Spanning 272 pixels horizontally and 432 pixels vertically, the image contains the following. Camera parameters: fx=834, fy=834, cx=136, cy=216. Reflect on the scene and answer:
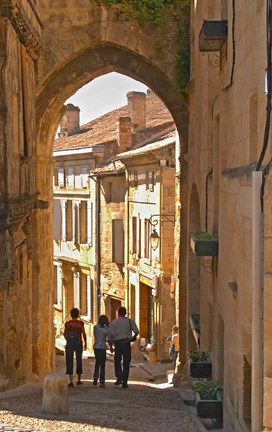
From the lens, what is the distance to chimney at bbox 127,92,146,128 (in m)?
31.0

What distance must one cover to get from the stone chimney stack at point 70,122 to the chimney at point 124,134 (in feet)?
24.8

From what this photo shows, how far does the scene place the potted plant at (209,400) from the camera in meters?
8.88

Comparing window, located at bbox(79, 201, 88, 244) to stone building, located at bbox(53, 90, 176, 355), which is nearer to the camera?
stone building, located at bbox(53, 90, 176, 355)

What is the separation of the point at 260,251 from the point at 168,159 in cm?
1745

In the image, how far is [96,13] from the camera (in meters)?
15.5

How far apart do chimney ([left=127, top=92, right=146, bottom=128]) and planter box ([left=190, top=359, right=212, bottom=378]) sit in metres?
20.9

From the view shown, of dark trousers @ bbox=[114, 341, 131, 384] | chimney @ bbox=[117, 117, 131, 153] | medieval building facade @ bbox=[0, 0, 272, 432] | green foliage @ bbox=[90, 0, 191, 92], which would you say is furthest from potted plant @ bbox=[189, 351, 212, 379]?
chimney @ bbox=[117, 117, 131, 153]

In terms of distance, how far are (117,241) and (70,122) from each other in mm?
10124

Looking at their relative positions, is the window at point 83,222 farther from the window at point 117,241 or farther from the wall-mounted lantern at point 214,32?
the wall-mounted lantern at point 214,32

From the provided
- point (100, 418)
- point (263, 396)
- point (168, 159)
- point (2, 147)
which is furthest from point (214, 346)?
point (168, 159)

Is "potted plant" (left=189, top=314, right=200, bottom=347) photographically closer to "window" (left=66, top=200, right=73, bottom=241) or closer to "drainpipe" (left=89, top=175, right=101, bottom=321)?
"drainpipe" (left=89, top=175, right=101, bottom=321)

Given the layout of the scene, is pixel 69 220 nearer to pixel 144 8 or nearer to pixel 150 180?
pixel 150 180

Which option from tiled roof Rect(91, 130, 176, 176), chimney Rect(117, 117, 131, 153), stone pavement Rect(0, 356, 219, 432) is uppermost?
chimney Rect(117, 117, 131, 153)

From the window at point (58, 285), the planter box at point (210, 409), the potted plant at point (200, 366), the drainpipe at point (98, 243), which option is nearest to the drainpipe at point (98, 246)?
the drainpipe at point (98, 243)
